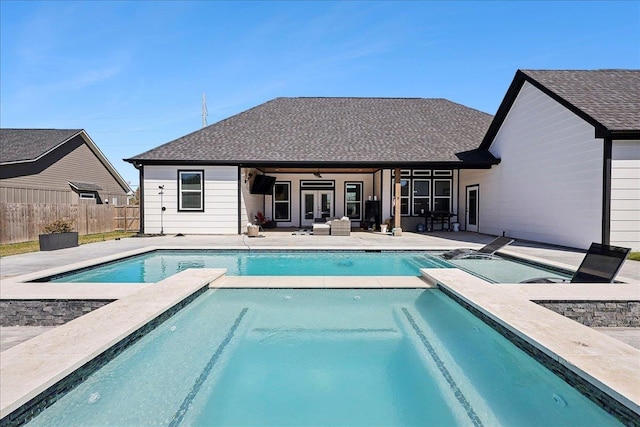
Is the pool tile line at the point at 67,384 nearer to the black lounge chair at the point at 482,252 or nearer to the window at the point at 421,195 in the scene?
the black lounge chair at the point at 482,252

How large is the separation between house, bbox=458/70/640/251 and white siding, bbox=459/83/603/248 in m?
0.03

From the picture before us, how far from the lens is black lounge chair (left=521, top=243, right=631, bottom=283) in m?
5.92

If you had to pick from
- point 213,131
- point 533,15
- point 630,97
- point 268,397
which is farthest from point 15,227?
point 630,97

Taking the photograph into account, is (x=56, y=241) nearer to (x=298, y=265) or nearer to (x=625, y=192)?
(x=298, y=265)

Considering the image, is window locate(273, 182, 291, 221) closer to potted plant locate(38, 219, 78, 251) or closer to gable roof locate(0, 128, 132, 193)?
potted plant locate(38, 219, 78, 251)

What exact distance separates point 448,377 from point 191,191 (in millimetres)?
13923

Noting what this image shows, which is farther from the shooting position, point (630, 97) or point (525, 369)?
point (630, 97)

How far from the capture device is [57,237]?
36.3 ft

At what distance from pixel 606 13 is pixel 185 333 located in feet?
52.2

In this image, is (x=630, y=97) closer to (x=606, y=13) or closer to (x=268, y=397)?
(x=606, y=13)

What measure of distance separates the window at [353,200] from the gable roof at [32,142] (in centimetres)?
1721

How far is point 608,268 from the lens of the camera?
600cm

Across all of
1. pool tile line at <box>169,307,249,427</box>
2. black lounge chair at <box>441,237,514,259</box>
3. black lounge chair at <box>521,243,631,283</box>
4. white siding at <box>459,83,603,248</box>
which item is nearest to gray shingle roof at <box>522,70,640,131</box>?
white siding at <box>459,83,603,248</box>

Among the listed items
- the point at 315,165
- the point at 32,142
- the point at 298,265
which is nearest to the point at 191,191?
the point at 315,165
